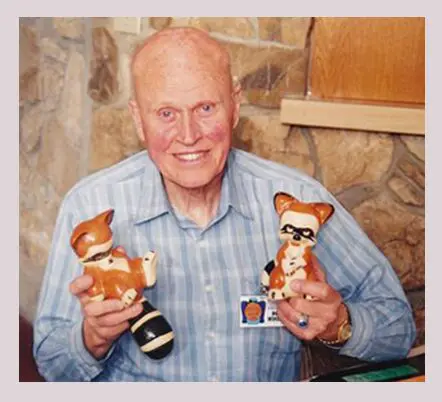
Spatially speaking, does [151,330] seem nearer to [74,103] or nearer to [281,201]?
[281,201]

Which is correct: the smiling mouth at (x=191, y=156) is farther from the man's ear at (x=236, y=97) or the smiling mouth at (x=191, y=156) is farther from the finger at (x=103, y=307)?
the finger at (x=103, y=307)

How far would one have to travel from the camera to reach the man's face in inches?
60.7

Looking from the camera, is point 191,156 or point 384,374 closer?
point 191,156

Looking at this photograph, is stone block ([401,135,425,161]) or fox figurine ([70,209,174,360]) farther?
stone block ([401,135,425,161])

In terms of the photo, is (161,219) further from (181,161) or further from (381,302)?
(381,302)

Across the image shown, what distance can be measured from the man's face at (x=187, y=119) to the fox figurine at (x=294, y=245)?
178 mm

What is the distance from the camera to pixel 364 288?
5.47 feet

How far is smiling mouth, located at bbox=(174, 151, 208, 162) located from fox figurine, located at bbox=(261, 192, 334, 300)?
0.19 metres

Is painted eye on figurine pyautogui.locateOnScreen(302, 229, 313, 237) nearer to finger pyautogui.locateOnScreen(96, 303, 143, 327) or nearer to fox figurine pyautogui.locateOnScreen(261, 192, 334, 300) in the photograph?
fox figurine pyautogui.locateOnScreen(261, 192, 334, 300)

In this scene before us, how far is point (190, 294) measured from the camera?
161 centimetres

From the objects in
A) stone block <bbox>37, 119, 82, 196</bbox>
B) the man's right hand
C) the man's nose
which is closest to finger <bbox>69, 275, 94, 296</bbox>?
the man's right hand

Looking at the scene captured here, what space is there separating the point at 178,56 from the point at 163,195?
0.29 metres

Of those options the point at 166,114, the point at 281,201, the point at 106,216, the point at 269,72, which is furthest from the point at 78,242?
the point at 269,72

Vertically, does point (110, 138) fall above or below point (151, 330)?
above
